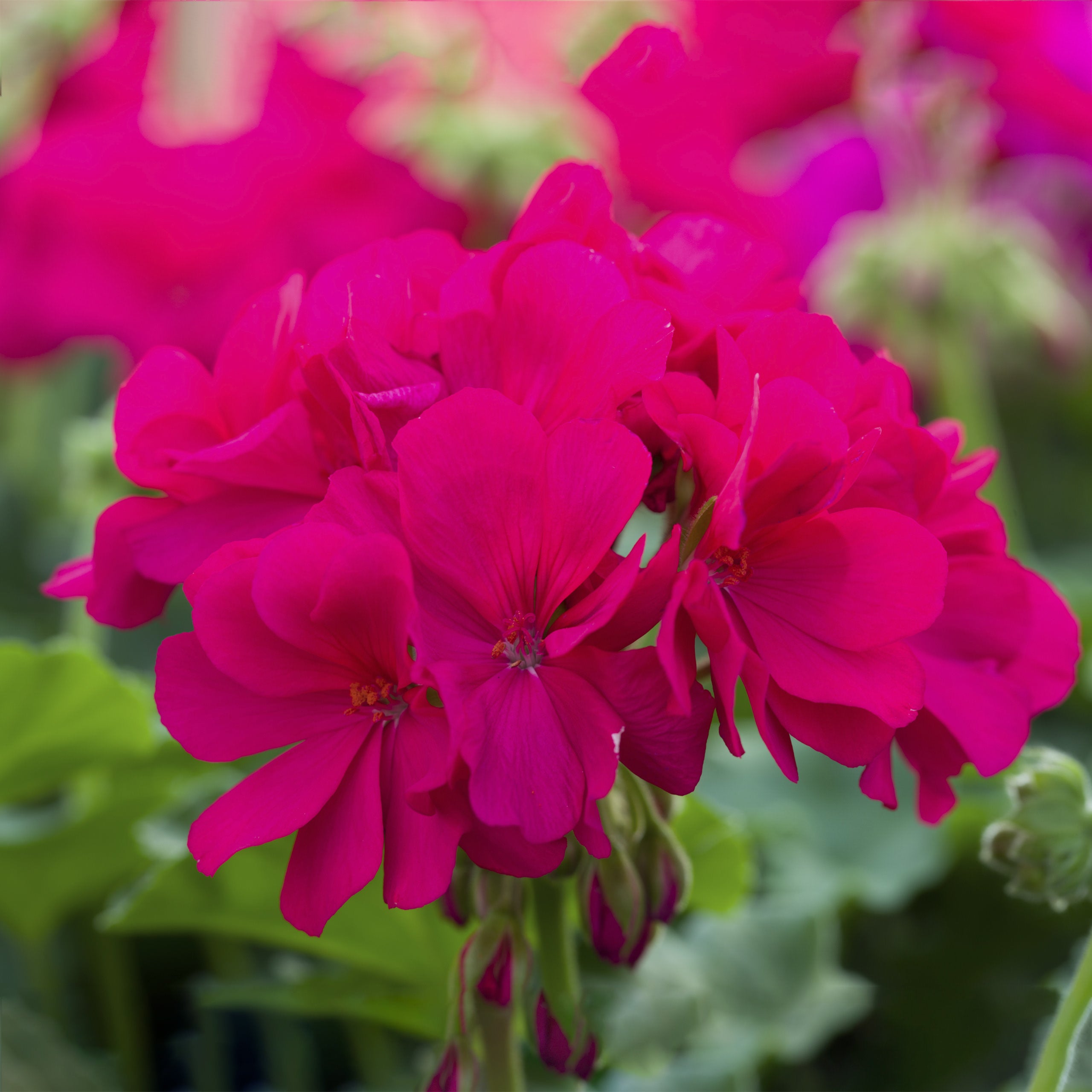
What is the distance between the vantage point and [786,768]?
315 millimetres

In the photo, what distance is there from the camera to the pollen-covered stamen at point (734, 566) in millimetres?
333

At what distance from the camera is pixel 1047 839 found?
405 mm

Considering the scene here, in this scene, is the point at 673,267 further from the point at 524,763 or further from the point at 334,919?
the point at 334,919

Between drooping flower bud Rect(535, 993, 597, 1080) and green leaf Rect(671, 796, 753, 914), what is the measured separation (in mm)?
147

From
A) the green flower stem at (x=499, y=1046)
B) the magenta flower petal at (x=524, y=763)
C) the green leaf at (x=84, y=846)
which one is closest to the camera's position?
the magenta flower petal at (x=524, y=763)

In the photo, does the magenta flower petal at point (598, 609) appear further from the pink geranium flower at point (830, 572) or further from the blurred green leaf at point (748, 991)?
the blurred green leaf at point (748, 991)

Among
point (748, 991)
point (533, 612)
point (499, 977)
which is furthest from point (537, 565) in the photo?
point (748, 991)

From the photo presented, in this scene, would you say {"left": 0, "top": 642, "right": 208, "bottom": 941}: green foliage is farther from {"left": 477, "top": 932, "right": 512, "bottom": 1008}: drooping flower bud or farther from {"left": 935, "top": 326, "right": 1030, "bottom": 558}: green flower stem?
{"left": 935, "top": 326, "right": 1030, "bottom": 558}: green flower stem

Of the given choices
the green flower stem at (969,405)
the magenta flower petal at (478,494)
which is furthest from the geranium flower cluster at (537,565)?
the green flower stem at (969,405)

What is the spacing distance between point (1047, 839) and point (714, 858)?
0.53 feet

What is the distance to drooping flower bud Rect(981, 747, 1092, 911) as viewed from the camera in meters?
0.40

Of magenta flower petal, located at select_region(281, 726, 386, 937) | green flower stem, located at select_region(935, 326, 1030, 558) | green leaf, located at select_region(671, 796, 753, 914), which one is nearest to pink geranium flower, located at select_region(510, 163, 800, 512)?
magenta flower petal, located at select_region(281, 726, 386, 937)

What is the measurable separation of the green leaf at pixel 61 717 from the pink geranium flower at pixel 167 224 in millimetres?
315

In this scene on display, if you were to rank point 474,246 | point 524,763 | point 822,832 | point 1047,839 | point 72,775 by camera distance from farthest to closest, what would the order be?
point 474,246 → point 822,832 → point 72,775 → point 1047,839 → point 524,763
